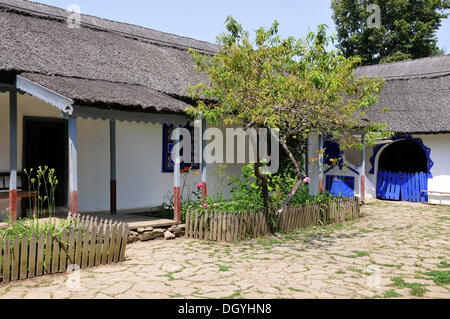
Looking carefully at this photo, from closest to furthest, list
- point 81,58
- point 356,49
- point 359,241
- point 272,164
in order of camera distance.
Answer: point 359,241
point 81,58
point 272,164
point 356,49

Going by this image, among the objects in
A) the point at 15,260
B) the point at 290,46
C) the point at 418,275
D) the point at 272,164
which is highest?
the point at 290,46

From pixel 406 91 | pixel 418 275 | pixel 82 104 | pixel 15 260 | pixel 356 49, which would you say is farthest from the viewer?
pixel 356 49

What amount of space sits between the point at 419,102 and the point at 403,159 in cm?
313

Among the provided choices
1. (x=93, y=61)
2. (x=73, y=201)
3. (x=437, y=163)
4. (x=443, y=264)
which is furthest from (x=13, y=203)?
(x=437, y=163)

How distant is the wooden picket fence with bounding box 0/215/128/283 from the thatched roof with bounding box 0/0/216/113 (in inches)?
86.4

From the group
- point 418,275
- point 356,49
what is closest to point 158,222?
point 418,275

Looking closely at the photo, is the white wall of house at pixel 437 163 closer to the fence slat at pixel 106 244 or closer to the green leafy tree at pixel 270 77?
the green leafy tree at pixel 270 77

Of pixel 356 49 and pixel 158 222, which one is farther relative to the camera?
pixel 356 49

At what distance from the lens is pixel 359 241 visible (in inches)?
318

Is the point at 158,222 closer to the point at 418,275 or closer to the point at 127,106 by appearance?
the point at 127,106

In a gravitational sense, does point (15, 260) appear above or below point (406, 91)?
below

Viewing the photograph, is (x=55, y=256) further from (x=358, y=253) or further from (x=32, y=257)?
(x=358, y=253)

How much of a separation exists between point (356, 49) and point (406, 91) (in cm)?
1592

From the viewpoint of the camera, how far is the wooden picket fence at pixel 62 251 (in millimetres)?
5141
